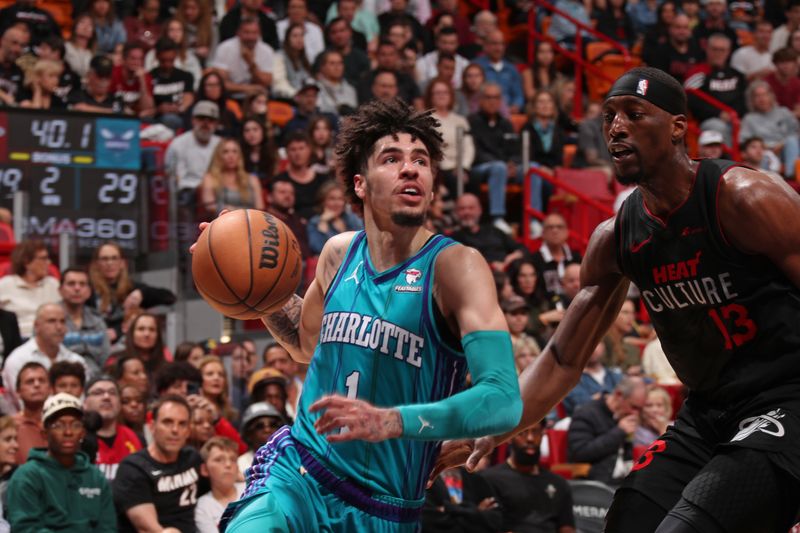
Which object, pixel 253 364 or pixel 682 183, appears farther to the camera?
pixel 253 364

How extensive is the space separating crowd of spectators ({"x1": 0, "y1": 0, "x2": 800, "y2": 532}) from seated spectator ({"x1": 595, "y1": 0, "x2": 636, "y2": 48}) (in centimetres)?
4

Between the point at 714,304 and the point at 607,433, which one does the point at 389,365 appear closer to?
the point at 714,304

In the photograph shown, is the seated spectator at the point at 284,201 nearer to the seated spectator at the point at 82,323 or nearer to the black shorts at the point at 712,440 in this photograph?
the seated spectator at the point at 82,323

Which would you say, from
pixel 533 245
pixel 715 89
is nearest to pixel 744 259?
pixel 533 245

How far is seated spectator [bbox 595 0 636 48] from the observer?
62.5 feet

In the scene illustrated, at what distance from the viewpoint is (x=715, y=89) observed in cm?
1702

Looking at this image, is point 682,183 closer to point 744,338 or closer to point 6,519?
point 744,338

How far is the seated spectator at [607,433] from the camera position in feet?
33.3

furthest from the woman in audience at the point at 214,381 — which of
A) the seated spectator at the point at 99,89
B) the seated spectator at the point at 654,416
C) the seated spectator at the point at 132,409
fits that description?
the seated spectator at the point at 99,89

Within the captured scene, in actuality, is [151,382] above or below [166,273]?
below

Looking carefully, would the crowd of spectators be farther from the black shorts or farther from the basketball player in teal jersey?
the black shorts

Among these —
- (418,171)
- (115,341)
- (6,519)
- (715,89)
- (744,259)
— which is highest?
(715,89)

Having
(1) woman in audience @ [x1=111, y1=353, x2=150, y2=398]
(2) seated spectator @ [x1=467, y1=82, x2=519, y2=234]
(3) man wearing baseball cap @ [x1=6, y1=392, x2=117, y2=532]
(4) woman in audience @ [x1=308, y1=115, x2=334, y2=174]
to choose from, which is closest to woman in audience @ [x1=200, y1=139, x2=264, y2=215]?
(4) woman in audience @ [x1=308, y1=115, x2=334, y2=174]

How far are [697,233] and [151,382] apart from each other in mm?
5935
